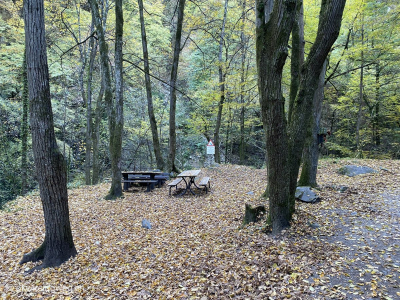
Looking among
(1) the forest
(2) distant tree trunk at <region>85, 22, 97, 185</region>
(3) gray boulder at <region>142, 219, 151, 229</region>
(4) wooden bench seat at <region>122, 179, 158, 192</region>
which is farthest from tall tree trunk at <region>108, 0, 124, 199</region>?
(2) distant tree trunk at <region>85, 22, 97, 185</region>

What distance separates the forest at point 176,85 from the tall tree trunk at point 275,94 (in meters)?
3.73

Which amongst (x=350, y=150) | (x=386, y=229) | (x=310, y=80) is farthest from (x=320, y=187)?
(x=350, y=150)

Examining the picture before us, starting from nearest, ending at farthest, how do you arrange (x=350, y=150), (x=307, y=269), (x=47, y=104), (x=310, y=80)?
(x=307, y=269) < (x=47, y=104) < (x=310, y=80) < (x=350, y=150)

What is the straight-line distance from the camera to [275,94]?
4.17 metres

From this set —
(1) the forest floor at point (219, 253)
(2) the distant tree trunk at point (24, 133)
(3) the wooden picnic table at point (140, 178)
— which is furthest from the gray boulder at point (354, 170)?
(2) the distant tree trunk at point (24, 133)

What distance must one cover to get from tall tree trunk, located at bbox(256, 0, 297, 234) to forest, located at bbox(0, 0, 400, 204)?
373 centimetres

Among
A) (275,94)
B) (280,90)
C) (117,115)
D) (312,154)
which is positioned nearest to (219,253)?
(275,94)

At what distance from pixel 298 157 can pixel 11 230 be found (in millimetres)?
6974

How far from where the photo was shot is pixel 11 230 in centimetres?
588

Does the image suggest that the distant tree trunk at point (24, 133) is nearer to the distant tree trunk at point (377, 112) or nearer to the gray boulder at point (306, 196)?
the gray boulder at point (306, 196)

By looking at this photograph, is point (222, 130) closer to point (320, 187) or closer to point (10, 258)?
point (320, 187)

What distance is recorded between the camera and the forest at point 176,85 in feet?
36.1

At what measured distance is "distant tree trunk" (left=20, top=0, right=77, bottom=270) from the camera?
156 inches

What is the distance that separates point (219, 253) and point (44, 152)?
141 inches
